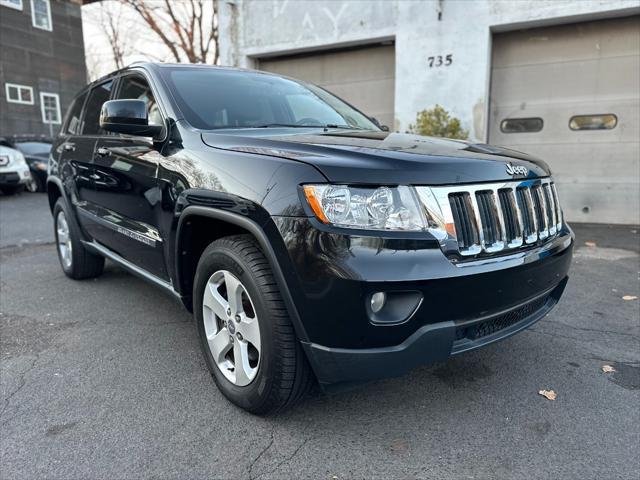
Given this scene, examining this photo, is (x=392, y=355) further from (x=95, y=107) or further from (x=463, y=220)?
(x=95, y=107)

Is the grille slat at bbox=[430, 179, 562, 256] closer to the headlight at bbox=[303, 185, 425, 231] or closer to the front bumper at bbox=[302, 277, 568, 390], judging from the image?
the headlight at bbox=[303, 185, 425, 231]

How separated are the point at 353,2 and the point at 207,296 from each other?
7707 millimetres

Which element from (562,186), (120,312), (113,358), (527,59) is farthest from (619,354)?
(527,59)

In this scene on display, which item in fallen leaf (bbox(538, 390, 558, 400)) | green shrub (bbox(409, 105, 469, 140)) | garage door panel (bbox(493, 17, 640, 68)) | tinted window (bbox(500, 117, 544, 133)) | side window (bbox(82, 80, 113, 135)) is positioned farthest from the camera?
tinted window (bbox(500, 117, 544, 133))

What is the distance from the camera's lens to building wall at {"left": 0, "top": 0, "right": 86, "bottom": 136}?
17.8m

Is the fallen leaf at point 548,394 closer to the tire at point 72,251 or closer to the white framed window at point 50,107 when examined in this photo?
the tire at point 72,251

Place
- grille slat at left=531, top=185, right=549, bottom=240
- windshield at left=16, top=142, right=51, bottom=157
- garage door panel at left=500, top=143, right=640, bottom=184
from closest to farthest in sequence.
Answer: grille slat at left=531, top=185, right=549, bottom=240 < garage door panel at left=500, top=143, right=640, bottom=184 < windshield at left=16, top=142, right=51, bottom=157

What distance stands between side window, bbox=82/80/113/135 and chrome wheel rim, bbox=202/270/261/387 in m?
2.11

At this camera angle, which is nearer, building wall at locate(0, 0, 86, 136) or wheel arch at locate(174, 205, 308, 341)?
wheel arch at locate(174, 205, 308, 341)

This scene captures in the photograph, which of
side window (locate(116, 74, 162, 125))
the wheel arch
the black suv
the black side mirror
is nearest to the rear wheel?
side window (locate(116, 74, 162, 125))

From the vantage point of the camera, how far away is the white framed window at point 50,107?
1923 centimetres

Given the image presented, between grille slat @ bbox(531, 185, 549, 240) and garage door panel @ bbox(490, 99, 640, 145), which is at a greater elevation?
garage door panel @ bbox(490, 99, 640, 145)

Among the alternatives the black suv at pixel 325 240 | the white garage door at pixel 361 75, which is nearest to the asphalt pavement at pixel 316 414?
the black suv at pixel 325 240

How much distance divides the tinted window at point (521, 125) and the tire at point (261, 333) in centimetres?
716
